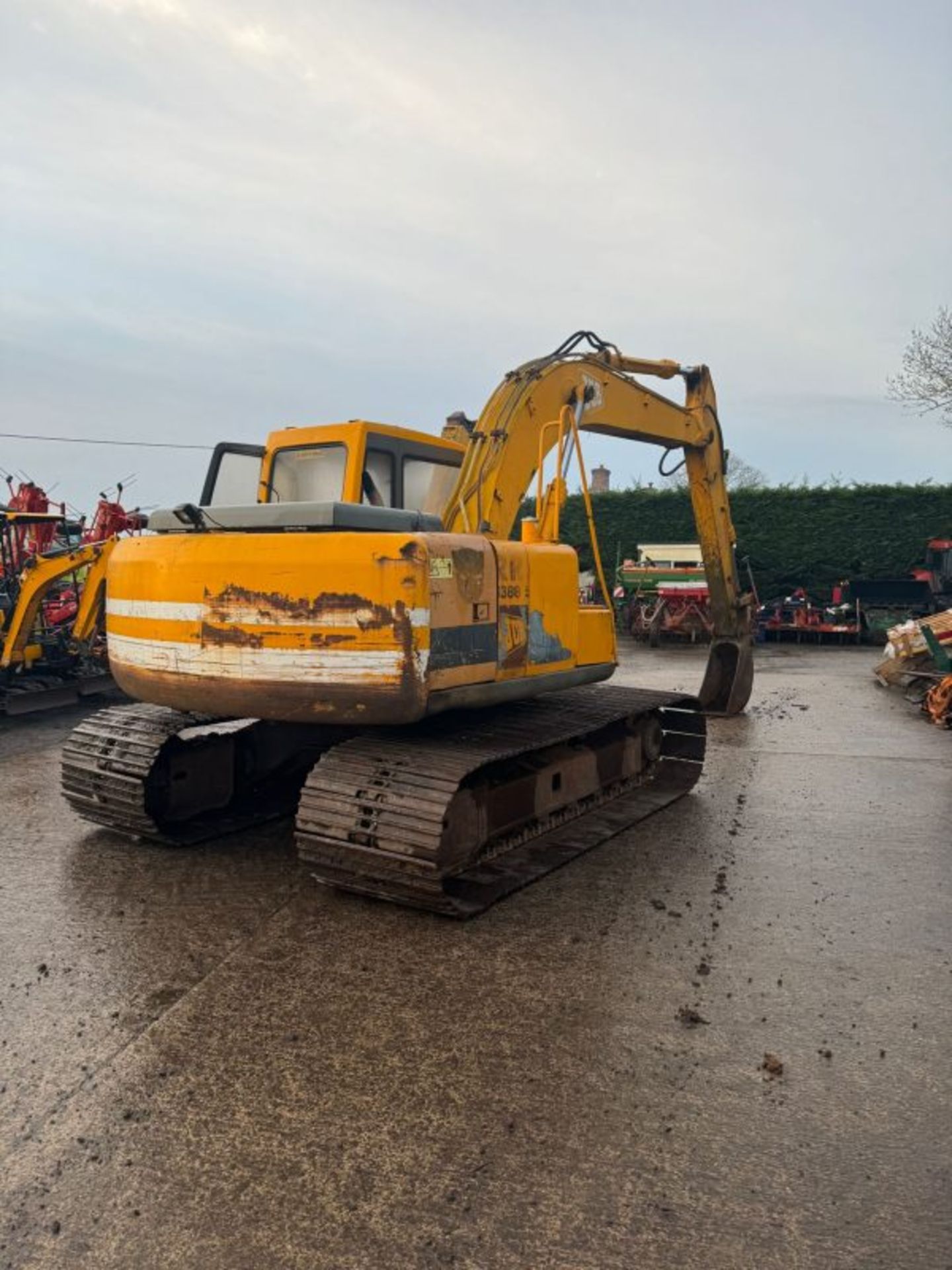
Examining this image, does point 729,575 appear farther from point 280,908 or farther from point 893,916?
point 280,908

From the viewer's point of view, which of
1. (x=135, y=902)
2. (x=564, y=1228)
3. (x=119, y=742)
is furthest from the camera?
(x=119, y=742)

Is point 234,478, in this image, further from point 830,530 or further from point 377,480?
point 830,530

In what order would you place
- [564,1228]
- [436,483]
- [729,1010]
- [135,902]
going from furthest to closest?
1. [436,483]
2. [135,902]
3. [729,1010]
4. [564,1228]

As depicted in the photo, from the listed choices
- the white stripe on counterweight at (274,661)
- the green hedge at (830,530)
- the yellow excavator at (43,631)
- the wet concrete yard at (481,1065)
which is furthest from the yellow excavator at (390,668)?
the green hedge at (830,530)

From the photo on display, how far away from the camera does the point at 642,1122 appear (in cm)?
277

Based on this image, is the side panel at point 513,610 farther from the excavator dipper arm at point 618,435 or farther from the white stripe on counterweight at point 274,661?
the white stripe on counterweight at point 274,661

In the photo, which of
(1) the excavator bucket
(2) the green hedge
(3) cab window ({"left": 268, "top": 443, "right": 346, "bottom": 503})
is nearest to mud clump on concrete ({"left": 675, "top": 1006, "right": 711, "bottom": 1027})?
(3) cab window ({"left": 268, "top": 443, "right": 346, "bottom": 503})

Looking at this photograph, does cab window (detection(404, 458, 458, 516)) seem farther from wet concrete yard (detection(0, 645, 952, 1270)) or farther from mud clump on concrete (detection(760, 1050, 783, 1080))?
mud clump on concrete (detection(760, 1050, 783, 1080))

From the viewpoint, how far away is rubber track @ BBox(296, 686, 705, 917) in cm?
414

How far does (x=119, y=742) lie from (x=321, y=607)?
192cm

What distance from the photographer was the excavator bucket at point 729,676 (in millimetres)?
9836

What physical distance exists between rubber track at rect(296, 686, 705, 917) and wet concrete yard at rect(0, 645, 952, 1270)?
0.60 feet

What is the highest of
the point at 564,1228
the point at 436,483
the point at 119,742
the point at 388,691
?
the point at 436,483

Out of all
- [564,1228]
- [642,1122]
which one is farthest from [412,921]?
[564,1228]
